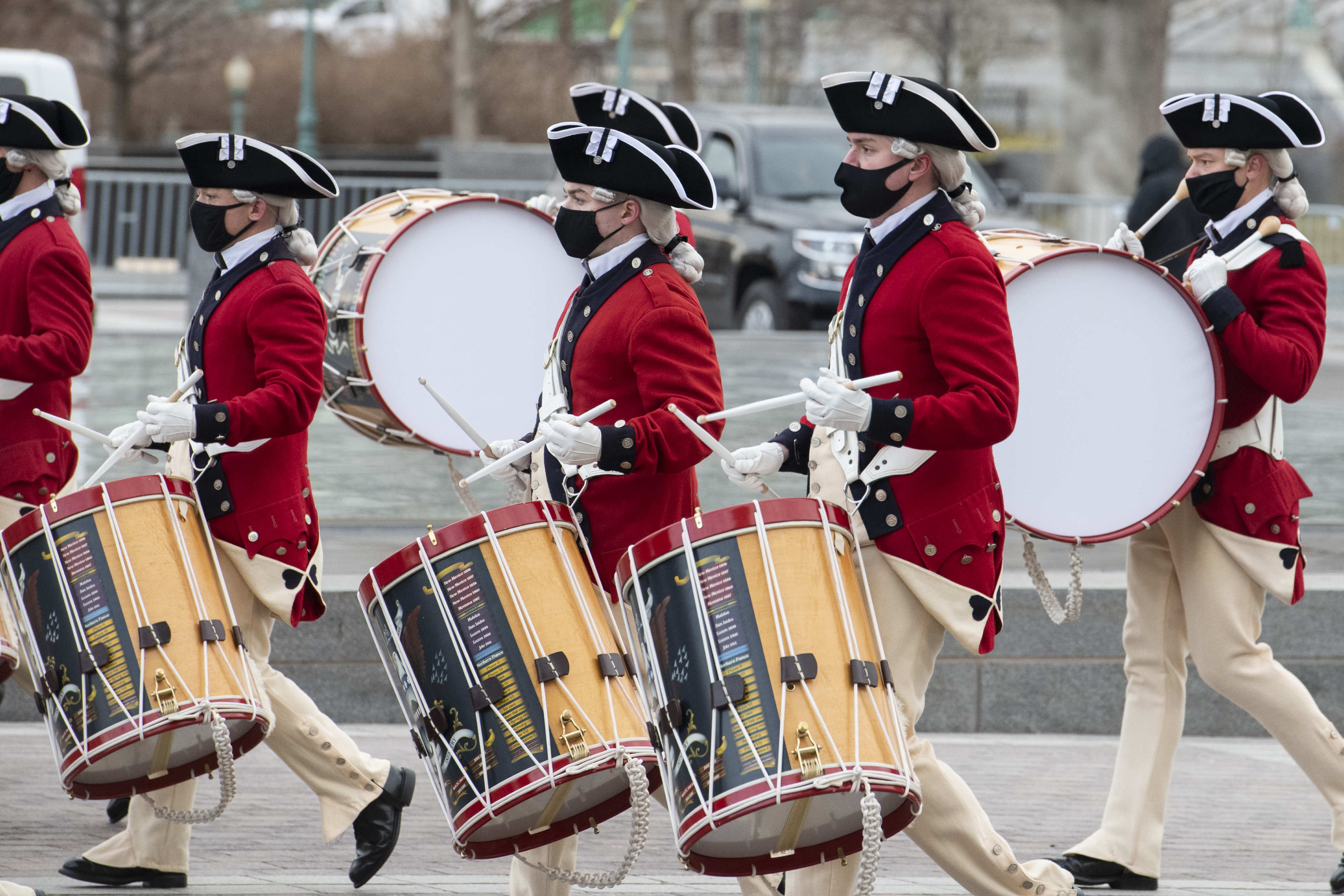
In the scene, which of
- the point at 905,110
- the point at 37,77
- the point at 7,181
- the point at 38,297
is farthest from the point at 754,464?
the point at 37,77

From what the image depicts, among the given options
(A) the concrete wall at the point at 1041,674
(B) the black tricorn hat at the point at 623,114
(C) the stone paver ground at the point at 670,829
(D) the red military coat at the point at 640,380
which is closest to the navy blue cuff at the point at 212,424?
(D) the red military coat at the point at 640,380

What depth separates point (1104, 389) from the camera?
4891 mm

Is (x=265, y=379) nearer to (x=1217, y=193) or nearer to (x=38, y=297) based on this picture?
(x=38, y=297)

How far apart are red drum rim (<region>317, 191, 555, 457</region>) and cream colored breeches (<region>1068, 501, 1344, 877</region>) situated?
1.95 meters

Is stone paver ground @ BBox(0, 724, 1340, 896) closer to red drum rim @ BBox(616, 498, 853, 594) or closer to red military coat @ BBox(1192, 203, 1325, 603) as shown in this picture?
red military coat @ BBox(1192, 203, 1325, 603)

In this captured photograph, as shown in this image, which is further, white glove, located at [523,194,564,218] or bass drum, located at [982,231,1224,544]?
white glove, located at [523,194,564,218]

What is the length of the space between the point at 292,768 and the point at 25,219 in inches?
Answer: 64.4

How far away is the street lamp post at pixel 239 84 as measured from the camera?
34.0m

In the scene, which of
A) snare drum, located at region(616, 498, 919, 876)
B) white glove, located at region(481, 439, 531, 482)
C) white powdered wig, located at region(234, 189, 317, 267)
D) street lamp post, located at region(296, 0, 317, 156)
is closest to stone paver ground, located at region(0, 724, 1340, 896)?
white glove, located at region(481, 439, 531, 482)

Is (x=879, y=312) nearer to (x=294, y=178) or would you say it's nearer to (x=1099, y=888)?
(x=294, y=178)

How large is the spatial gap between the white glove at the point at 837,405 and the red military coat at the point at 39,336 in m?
2.20

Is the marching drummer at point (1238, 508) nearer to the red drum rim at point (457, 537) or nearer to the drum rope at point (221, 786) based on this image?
the red drum rim at point (457, 537)

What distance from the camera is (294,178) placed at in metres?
4.59

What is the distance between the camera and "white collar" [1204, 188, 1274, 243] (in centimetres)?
480
